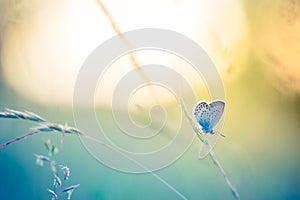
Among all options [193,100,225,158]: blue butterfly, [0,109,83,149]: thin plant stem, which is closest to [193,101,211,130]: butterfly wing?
[193,100,225,158]: blue butterfly

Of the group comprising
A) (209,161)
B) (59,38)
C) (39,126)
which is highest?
(59,38)

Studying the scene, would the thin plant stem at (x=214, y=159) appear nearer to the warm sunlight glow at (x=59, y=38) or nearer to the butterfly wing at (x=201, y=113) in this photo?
the butterfly wing at (x=201, y=113)

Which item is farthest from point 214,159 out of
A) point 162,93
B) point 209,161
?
point 162,93

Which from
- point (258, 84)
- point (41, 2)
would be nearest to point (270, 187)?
point (258, 84)

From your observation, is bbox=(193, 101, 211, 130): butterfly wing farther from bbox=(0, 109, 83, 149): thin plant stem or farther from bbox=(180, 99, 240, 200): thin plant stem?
bbox=(0, 109, 83, 149): thin plant stem

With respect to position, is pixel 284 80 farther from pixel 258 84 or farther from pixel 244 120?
pixel 244 120

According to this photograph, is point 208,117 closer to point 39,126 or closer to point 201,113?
point 201,113

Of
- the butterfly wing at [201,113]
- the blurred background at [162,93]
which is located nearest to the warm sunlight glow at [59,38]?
the blurred background at [162,93]
